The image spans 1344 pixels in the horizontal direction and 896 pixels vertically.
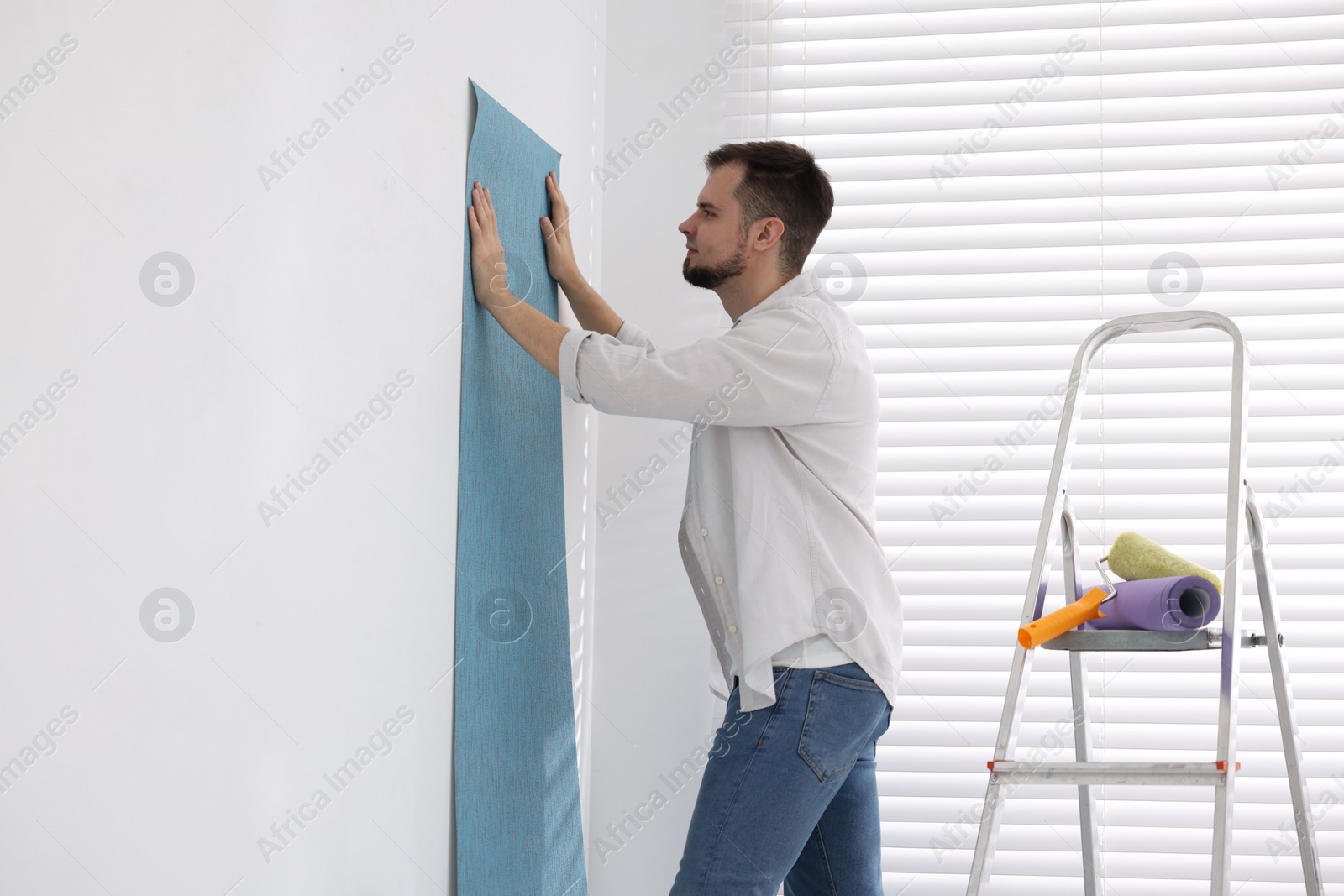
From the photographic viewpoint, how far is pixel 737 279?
5.68ft

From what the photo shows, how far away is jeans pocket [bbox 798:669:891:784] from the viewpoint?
1400 mm

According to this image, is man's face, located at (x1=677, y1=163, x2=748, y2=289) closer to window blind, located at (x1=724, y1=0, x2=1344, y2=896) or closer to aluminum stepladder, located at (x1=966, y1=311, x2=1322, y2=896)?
window blind, located at (x1=724, y1=0, x2=1344, y2=896)

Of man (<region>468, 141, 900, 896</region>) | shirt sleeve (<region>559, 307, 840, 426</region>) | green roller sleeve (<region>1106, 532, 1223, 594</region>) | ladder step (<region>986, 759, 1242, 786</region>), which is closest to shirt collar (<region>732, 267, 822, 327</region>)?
man (<region>468, 141, 900, 896</region>)

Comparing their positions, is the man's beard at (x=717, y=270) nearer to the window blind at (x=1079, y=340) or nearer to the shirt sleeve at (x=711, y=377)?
the shirt sleeve at (x=711, y=377)

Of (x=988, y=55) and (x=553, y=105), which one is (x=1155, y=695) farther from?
(x=553, y=105)

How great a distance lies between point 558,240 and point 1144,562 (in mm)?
1085

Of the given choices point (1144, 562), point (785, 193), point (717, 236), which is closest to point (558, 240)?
point (717, 236)

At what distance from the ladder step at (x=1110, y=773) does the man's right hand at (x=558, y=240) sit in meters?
1.06

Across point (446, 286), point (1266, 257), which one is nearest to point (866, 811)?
point (446, 286)

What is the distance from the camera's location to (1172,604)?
4.52ft

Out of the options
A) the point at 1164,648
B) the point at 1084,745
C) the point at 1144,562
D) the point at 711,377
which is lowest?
the point at 1084,745

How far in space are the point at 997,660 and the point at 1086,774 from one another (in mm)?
656

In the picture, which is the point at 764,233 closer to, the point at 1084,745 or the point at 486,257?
the point at 486,257

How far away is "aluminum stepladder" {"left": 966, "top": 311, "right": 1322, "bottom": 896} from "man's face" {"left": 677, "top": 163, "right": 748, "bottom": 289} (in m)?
0.57
